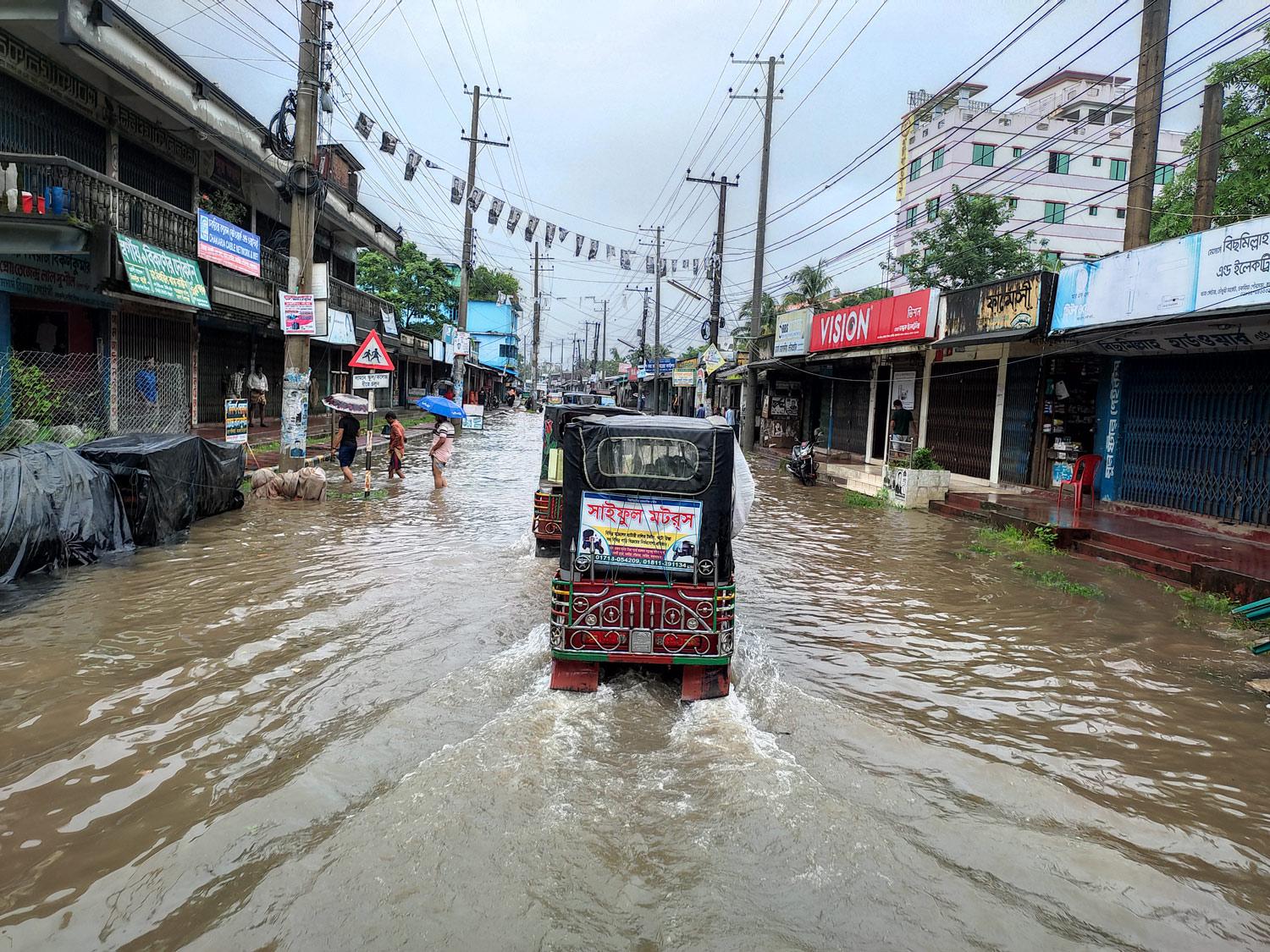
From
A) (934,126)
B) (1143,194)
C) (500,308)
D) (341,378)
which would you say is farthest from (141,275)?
(500,308)

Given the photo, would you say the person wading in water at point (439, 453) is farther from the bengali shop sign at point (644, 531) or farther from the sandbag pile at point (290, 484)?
the bengali shop sign at point (644, 531)

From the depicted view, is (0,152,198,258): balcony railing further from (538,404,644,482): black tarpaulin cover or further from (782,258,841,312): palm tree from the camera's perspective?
(782,258,841,312): palm tree

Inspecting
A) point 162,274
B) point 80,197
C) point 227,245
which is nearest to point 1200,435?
point 162,274

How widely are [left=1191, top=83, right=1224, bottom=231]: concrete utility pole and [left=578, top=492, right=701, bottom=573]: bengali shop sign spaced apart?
12.6m

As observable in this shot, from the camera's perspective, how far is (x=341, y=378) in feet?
105

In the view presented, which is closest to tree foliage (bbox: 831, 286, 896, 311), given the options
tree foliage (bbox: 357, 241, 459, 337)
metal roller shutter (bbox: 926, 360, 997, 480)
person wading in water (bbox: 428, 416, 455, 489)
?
tree foliage (bbox: 357, 241, 459, 337)

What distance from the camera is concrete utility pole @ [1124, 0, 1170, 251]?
Answer: 40.8 feet

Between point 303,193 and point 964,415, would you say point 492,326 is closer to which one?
point 964,415

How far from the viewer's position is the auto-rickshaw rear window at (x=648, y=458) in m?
6.01

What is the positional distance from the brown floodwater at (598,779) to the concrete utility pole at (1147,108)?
752 cm

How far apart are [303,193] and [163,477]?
6.29 meters

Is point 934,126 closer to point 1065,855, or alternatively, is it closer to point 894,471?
point 894,471

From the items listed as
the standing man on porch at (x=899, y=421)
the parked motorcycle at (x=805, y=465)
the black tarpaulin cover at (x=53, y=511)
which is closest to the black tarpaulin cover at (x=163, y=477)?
the black tarpaulin cover at (x=53, y=511)

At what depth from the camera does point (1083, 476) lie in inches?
573
